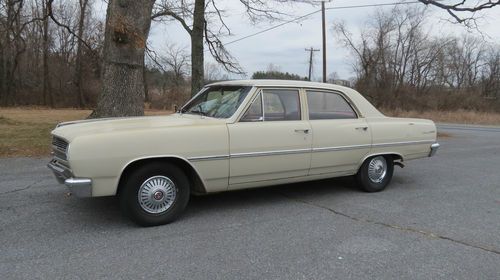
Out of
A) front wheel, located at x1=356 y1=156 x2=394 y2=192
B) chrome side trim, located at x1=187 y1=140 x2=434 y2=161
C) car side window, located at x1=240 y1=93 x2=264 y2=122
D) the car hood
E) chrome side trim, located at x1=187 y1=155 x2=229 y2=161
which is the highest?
car side window, located at x1=240 y1=93 x2=264 y2=122

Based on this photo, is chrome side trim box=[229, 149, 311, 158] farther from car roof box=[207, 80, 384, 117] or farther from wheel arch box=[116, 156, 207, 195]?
car roof box=[207, 80, 384, 117]

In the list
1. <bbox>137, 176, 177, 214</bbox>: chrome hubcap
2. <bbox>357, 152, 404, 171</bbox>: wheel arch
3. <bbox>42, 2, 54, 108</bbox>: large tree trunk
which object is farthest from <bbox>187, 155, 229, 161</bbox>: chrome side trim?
<bbox>42, 2, 54, 108</bbox>: large tree trunk

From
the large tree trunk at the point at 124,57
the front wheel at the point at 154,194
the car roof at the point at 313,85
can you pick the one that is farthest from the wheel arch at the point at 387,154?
the large tree trunk at the point at 124,57

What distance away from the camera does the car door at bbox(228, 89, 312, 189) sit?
5.04 meters

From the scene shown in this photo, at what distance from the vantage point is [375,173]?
641cm

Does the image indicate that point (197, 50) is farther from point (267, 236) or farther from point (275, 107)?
point (267, 236)

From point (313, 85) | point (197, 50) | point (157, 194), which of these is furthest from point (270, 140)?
point (197, 50)

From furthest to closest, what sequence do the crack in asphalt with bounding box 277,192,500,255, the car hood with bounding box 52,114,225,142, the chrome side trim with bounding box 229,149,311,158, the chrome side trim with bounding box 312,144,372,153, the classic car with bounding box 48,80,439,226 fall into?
the chrome side trim with bounding box 312,144,372,153, the chrome side trim with bounding box 229,149,311,158, the car hood with bounding box 52,114,225,142, the classic car with bounding box 48,80,439,226, the crack in asphalt with bounding box 277,192,500,255

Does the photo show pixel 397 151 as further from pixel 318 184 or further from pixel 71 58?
pixel 71 58

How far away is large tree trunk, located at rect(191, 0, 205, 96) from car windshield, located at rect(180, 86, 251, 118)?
28.5 ft

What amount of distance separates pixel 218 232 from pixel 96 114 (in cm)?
726

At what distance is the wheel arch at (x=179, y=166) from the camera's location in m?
4.52

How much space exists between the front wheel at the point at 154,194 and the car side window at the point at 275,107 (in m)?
1.08

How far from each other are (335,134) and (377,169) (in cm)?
107
